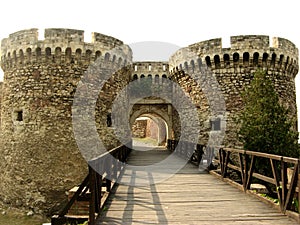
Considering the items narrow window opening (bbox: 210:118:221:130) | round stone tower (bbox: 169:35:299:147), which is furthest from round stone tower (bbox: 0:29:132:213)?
narrow window opening (bbox: 210:118:221:130)

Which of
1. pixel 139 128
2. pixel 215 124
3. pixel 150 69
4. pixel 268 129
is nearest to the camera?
pixel 268 129

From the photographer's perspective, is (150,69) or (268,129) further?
(150,69)

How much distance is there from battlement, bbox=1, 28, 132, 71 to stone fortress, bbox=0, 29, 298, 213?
0.03m

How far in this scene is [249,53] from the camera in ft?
34.2

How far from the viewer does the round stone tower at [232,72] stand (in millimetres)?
10469

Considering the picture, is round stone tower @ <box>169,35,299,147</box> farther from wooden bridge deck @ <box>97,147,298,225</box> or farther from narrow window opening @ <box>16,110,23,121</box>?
narrow window opening @ <box>16,110,23,121</box>

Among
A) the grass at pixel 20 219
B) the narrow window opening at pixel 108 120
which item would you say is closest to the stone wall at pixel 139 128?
the narrow window opening at pixel 108 120

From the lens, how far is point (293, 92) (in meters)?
11.5

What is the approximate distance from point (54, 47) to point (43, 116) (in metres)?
2.36

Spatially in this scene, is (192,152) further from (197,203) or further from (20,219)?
(20,219)

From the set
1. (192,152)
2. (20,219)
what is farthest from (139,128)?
(20,219)

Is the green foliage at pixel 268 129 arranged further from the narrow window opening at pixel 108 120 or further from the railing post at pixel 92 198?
the railing post at pixel 92 198

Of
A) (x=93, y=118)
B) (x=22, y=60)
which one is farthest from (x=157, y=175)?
(x=22, y=60)

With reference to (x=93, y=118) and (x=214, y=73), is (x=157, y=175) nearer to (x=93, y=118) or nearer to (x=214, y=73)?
(x=93, y=118)
